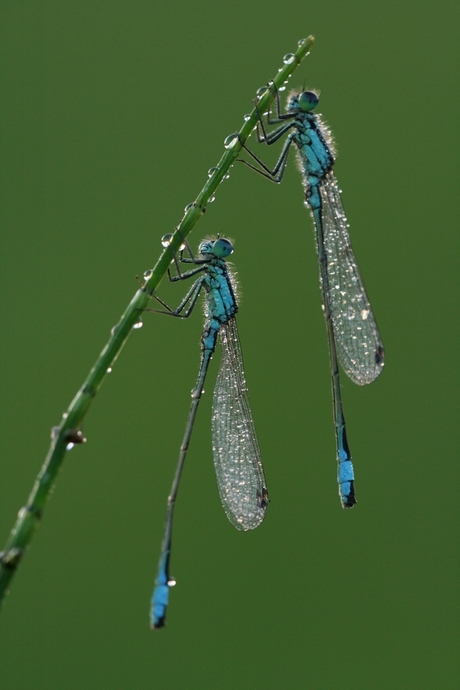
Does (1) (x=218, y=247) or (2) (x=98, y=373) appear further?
(1) (x=218, y=247)

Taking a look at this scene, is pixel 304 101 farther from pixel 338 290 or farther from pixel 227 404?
pixel 227 404

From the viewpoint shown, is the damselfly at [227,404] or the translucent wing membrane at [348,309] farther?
the translucent wing membrane at [348,309]

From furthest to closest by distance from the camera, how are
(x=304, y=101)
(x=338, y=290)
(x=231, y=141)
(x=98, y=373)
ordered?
1. (x=338, y=290)
2. (x=304, y=101)
3. (x=231, y=141)
4. (x=98, y=373)

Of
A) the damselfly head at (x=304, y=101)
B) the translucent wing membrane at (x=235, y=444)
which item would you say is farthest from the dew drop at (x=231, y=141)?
the translucent wing membrane at (x=235, y=444)

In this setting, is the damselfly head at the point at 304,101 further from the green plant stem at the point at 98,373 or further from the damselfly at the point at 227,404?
the green plant stem at the point at 98,373

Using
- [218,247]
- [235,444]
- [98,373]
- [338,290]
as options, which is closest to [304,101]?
[218,247]

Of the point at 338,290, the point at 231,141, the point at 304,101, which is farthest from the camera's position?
the point at 338,290
